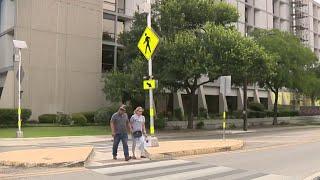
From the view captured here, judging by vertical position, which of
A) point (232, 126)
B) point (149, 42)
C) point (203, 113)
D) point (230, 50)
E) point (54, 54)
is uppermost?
point (54, 54)

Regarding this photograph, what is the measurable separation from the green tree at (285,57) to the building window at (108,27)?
47.0ft

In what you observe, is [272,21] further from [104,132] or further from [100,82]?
[104,132]

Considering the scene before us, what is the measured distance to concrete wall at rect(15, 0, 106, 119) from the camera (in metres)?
42.1

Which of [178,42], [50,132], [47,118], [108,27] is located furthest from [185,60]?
[108,27]

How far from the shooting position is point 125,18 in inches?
1989

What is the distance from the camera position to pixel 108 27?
49438 mm

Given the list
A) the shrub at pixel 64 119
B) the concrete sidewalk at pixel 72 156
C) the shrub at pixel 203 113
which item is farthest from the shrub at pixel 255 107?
the concrete sidewalk at pixel 72 156

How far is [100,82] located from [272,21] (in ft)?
130

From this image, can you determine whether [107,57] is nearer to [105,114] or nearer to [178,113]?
[178,113]

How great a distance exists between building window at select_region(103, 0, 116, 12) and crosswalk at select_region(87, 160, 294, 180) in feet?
116

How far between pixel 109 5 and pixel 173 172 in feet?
124

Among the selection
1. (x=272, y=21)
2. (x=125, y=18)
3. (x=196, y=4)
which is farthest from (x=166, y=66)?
(x=272, y=21)

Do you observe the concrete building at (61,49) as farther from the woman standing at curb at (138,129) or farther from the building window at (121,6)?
the woman standing at curb at (138,129)

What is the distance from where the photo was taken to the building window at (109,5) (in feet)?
161
